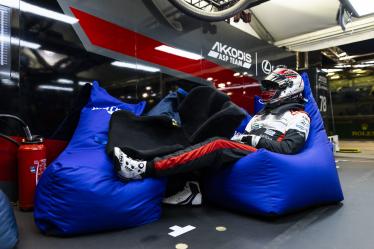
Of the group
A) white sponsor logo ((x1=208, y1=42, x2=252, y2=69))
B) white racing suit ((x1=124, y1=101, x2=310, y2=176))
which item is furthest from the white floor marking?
white sponsor logo ((x1=208, y1=42, x2=252, y2=69))

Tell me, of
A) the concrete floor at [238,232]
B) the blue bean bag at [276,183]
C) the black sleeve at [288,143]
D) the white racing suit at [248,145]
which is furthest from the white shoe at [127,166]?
the black sleeve at [288,143]

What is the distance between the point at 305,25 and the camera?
4453 millimetres

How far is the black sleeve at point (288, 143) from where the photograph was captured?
1.56 metres

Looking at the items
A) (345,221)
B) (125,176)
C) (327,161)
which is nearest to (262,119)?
(327,161)

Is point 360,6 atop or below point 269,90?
atop

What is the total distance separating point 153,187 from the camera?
51.1 inches

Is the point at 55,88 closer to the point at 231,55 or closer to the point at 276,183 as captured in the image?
the point at 276,183

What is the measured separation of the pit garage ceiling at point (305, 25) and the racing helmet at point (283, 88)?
255cm

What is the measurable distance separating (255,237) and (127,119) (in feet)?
3.18

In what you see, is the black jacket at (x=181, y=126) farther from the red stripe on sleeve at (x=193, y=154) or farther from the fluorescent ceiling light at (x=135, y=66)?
the fluorescent ceiling light at (x=135, y=66)

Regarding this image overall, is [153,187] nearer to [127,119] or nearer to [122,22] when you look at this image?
[127,119]

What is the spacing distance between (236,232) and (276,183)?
332 millimetres

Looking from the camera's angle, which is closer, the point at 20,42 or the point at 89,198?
the point at 89,198

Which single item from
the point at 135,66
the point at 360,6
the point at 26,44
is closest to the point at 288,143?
the point at 135,66
